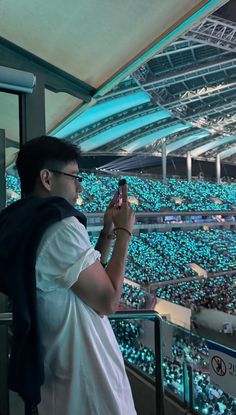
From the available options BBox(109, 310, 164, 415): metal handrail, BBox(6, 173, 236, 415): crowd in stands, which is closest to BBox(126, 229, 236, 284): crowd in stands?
BBox(6, 173, 236, 415): crowd in stands

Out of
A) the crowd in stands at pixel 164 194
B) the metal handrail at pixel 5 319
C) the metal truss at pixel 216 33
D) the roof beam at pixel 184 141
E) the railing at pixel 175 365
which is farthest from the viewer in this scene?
the roof beam at pixel 184 141

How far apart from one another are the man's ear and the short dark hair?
1 centimetres

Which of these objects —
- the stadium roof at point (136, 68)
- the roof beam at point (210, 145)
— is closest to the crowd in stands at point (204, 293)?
the stadium roof at point (136, 68)

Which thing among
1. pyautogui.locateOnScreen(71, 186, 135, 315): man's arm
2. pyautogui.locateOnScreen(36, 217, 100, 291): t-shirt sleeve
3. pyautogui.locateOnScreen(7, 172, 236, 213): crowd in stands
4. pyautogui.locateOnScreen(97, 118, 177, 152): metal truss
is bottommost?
pyautogui.locateOnScreen(71, 186, 135, 315): man's arm

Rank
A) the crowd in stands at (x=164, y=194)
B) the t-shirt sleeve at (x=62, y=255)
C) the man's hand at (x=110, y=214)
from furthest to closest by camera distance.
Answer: the crowd in stands at (x=164, y=194) → the man's hand at (x=110, y=214) → the t-shirt sleeve at (x=62, y=255)

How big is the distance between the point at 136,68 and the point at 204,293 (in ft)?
31.1

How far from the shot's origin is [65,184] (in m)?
0.78

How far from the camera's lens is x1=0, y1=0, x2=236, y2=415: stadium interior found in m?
1.38

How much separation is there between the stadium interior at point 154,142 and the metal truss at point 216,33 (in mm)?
43

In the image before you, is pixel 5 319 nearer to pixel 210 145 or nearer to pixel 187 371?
pixel 187 371

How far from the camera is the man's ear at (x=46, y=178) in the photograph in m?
0.76

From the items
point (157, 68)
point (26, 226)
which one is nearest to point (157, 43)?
point (26, 226)

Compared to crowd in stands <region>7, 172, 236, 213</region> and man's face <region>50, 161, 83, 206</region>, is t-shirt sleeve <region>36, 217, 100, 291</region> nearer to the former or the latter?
man's face <region>50, 161, 83, 206</region>

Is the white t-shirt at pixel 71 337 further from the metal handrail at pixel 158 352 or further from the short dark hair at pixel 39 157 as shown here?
the metal handrail at pixel 158 352
